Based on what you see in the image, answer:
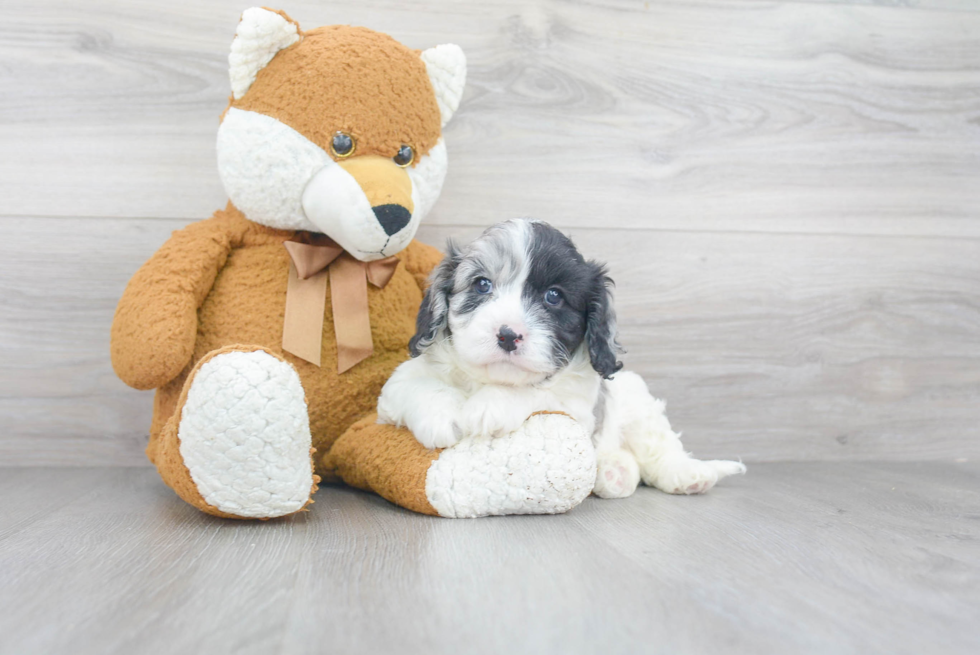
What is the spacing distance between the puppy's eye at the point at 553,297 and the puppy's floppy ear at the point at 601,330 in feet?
0.20

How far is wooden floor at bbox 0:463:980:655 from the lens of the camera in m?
0.82

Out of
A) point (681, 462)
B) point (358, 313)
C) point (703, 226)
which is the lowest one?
point (681, 462)

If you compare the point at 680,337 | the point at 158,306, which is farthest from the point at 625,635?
the point at 680,337

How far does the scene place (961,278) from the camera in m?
2.07

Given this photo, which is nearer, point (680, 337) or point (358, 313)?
point (358, 313)

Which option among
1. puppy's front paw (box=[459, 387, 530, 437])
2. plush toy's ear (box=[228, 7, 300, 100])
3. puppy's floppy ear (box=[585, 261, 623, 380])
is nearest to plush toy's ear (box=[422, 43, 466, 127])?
plush toy's ear (box=[228, 7, 300, 100])

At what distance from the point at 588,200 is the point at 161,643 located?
1.43m

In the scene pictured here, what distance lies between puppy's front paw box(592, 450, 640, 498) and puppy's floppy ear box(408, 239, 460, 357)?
1.36 feet

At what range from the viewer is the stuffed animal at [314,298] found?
1182 mm

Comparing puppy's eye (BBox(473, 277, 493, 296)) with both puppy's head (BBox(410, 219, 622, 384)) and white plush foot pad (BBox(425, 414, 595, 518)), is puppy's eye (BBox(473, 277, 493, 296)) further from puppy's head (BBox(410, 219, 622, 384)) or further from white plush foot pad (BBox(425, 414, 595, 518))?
white plush foot pad (BBox(425, 414, 595, 518))

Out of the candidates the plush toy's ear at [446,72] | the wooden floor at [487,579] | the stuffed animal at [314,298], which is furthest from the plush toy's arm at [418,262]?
the wooden floor at [487,579]

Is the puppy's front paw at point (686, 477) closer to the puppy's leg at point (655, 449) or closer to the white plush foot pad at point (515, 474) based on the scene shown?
the puppy's leg at point (655, 449)

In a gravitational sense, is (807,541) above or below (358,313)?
below

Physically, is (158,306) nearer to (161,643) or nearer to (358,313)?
(358,313)
